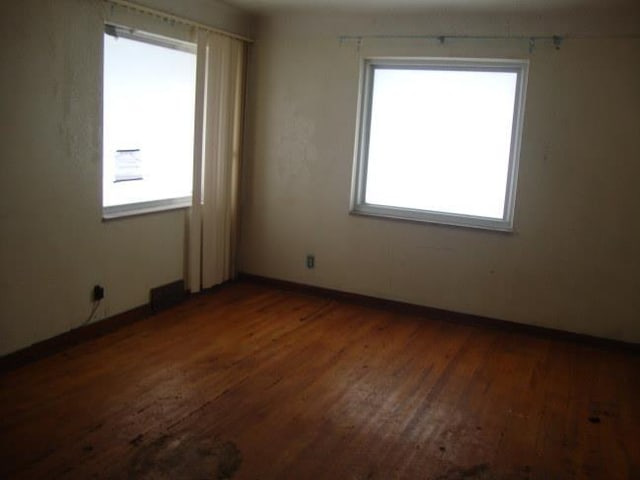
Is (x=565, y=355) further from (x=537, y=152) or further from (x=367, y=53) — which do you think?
(x=367, y=53)

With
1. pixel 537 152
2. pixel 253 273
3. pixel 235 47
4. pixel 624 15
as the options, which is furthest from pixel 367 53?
pixel 253 273

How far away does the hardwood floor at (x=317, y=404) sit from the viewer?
8.79 ft

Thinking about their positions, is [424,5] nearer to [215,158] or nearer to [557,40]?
[557,40]

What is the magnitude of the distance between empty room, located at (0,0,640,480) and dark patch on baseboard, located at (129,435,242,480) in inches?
0.5

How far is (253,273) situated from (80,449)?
9.89ft

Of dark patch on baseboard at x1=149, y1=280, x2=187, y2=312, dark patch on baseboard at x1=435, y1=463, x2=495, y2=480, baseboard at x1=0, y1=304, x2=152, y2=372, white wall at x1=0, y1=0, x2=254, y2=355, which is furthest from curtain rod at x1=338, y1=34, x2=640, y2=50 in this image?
dark patch on baseboard at x1=435, y1=463, x2=495, y2=480

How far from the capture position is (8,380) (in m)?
3.28

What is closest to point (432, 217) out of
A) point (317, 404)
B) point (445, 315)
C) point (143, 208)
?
point (445, 315)

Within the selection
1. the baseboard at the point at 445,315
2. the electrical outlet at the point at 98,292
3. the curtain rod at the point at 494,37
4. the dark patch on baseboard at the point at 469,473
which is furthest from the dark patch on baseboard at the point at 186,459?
the curtain rod at the point at 494,37

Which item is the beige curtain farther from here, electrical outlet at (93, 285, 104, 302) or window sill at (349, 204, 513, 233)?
window sill at (349, 204, 513, 233)

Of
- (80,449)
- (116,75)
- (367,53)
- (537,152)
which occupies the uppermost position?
(367,53)

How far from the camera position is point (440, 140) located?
480 cm

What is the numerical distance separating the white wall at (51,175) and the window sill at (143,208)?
68mm

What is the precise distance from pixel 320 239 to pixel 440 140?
4.35 ft
